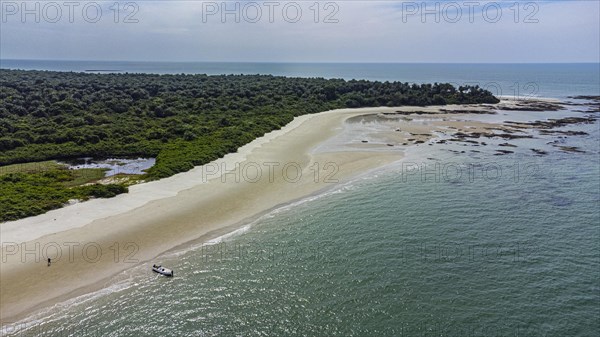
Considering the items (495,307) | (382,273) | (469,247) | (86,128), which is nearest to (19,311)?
(382,273)

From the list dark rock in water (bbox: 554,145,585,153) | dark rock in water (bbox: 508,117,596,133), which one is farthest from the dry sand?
dark rock in water (bbox: 508,117,596,133)

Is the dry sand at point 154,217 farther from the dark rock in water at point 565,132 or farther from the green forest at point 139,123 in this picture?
the dark rock in water at point 565,132

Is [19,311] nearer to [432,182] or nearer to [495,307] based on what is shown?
[495,307]

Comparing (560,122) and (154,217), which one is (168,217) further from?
(560,122)

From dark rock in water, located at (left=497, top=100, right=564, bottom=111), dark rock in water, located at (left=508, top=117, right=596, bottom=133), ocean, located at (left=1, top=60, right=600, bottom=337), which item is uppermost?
dark rock in water, located at (left=497, top=100, right=564, bottom=111)

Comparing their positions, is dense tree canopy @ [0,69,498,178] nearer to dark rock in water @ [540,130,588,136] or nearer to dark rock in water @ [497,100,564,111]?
dark rock in water @ [497,100,564,111]
